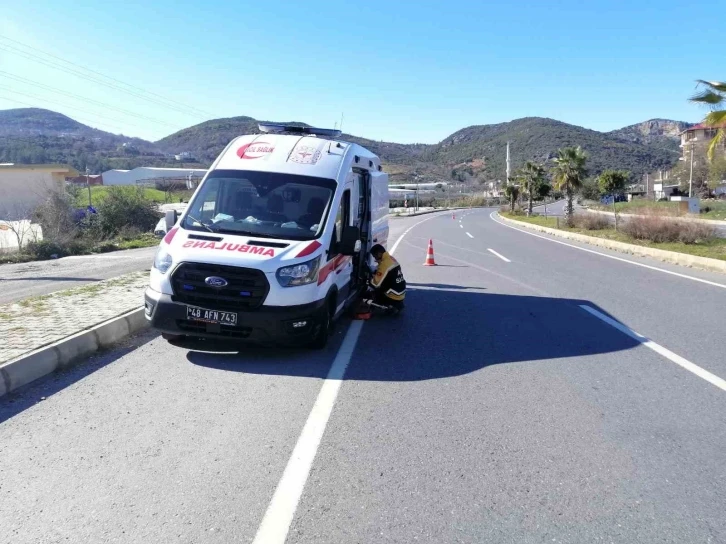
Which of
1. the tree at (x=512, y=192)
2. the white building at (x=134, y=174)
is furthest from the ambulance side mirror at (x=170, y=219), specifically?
the white building at (x=134, y=174)

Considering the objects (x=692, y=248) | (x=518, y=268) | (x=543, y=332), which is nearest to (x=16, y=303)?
(x=543, y=332)

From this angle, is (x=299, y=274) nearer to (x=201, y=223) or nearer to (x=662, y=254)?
(x=201, y=223)

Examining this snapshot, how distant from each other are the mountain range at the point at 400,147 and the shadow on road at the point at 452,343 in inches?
3401

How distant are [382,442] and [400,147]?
182 meters

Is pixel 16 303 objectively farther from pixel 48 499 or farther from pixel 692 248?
pixel 692 248

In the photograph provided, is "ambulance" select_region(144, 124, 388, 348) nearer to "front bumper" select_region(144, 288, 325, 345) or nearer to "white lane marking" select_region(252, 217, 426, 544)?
"front bumper" select_region(144, 288, 325, 345)

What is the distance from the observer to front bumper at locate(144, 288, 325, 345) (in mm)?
6402

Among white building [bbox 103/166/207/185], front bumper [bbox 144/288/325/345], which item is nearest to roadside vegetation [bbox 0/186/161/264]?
front bumper [bbox 144/288/325/345]

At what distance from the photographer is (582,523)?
136 inches

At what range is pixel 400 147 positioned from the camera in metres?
182

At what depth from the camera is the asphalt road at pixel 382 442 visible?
345cm

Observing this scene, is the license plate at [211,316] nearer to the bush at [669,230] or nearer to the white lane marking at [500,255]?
the white lane marking at [500,255]

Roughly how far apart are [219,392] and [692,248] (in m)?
18.9

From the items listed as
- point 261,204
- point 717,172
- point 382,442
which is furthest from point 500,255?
point 717,172
